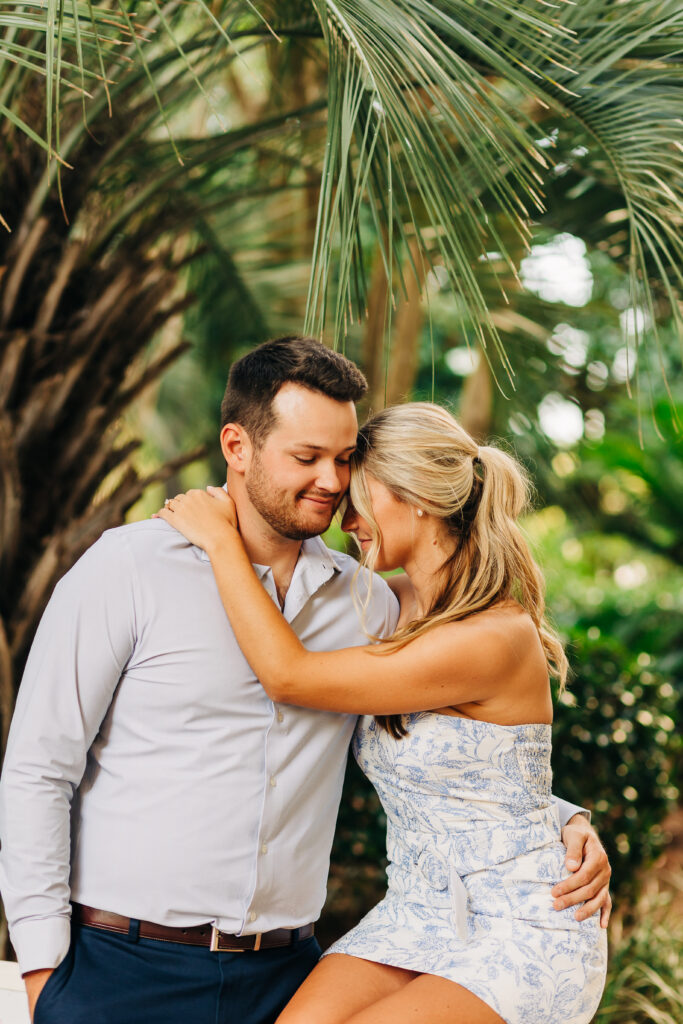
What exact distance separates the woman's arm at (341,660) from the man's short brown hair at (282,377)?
26 centimetres

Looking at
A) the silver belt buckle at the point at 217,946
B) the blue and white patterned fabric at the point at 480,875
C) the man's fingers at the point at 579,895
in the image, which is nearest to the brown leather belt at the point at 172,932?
the silver belt buckle at the point at 217,946

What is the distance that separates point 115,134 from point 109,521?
45.5 inches

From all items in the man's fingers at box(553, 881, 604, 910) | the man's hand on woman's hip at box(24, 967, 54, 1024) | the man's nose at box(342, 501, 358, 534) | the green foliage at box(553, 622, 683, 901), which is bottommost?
the green foliage at box(553, 622, 683, 901)

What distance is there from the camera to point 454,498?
211cm

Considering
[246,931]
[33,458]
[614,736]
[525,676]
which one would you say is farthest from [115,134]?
[614,736]

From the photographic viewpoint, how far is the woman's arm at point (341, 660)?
1.90 metres

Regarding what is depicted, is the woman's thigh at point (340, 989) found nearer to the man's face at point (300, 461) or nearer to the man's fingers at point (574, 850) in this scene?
the man's fingers at point (574, 850)

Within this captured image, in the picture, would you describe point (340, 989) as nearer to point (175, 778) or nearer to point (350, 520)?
point (175, 778)

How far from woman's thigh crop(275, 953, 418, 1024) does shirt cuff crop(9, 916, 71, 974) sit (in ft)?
1.59

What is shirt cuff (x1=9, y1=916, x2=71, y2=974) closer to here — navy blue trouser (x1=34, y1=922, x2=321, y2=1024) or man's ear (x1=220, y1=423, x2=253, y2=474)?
navy blue trouser (x1=34, y1=922, x2=321, y2=1024)

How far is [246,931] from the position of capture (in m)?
1.90

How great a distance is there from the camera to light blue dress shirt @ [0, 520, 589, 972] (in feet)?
6.00

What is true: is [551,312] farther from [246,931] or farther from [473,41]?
[246,931]

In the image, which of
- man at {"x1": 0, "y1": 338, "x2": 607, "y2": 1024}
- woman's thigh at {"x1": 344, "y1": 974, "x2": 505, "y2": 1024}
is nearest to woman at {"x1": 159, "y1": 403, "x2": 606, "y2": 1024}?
woman's thigh at {"x1": 344, "y1": 974, "x2": 505, "y2": 1024}
